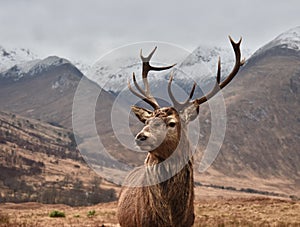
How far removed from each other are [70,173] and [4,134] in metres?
30.6

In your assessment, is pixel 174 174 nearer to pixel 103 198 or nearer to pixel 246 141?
pixel 103 198

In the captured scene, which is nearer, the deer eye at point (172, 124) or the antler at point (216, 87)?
the deer eye at point (172, 124)

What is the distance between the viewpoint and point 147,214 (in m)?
8.91

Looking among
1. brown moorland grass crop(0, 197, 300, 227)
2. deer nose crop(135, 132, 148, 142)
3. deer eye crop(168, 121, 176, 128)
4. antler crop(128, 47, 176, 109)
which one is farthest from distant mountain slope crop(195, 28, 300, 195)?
deer nose crop(135, 132, 148, 142)

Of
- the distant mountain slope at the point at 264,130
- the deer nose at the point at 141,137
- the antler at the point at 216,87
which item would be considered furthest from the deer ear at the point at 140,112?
the distant mountain slope at the point at 264,130

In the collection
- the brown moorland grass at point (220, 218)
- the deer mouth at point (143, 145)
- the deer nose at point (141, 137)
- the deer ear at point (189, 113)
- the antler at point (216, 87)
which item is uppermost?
the antler at point (216, 87)

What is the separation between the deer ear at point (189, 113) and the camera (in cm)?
939

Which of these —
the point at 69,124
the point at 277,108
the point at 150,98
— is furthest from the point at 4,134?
the point at 150,98

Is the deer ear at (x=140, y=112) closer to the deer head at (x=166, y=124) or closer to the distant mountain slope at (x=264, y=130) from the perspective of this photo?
the deer head at (x=166, y=124)

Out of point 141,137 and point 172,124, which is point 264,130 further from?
point 141,137

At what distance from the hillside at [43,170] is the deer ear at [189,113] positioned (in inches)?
1917

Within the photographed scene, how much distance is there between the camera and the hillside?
6240cm

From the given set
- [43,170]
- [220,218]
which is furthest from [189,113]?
[43,170]

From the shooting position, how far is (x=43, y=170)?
93.1 metres
